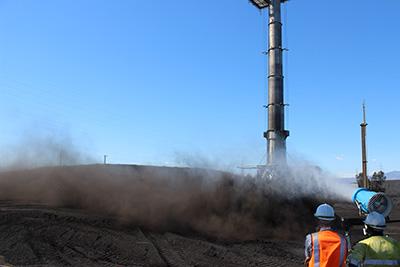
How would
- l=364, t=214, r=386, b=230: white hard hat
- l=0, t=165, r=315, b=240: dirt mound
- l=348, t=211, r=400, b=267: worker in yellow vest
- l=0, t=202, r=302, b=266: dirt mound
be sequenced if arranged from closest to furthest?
l=348, t=211, r=400, b=267: worker in yellow vest
l=364, t=214, r=386, b=230: white hard hat
l=0, t=202, r=302, b=266: dirt mound
l=0, t=165, r=315, b=240: dirt mound

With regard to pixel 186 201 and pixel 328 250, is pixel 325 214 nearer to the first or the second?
pixel 328 250

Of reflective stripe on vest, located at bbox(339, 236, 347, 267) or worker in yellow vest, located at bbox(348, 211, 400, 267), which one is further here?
reflective stripe on vest, located at bbox(339, 236, 347, 267)

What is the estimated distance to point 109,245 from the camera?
14469mm

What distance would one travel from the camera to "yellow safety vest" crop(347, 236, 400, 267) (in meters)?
4.46

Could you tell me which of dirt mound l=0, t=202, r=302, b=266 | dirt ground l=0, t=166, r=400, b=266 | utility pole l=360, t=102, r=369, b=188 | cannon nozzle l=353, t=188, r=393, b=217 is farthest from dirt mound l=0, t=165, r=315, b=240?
cannon nozzle l=353, t=188, r=393, b=217

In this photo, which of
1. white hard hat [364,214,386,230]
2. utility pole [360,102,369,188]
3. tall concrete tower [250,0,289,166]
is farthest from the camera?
tall concrete tower [250,0,289,166]

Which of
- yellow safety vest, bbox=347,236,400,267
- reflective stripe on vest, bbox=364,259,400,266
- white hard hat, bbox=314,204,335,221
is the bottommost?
reflective stripe on vest, bbox=364,259,400,266

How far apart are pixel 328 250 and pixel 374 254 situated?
1.63ft

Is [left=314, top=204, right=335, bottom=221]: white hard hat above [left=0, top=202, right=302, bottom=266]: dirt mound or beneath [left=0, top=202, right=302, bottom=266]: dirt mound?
above

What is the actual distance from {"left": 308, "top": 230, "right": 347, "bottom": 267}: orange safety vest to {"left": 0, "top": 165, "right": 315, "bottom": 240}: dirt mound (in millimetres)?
13370

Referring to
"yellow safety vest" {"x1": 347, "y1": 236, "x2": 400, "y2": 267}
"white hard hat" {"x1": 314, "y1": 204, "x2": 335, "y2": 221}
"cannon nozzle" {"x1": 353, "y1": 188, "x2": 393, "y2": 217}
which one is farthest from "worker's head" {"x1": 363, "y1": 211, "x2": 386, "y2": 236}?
"cannon nozzle" {"x1": 353, "y1": 188, "x2": 393, "y2": 217}

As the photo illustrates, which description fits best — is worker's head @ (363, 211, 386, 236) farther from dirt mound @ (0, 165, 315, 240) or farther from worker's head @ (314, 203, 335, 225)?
dirt mound @ (0, 165, 315, 240)

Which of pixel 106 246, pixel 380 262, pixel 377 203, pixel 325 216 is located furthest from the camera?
pixel 106 246

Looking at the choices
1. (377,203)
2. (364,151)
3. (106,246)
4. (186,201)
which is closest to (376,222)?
(377,203)
